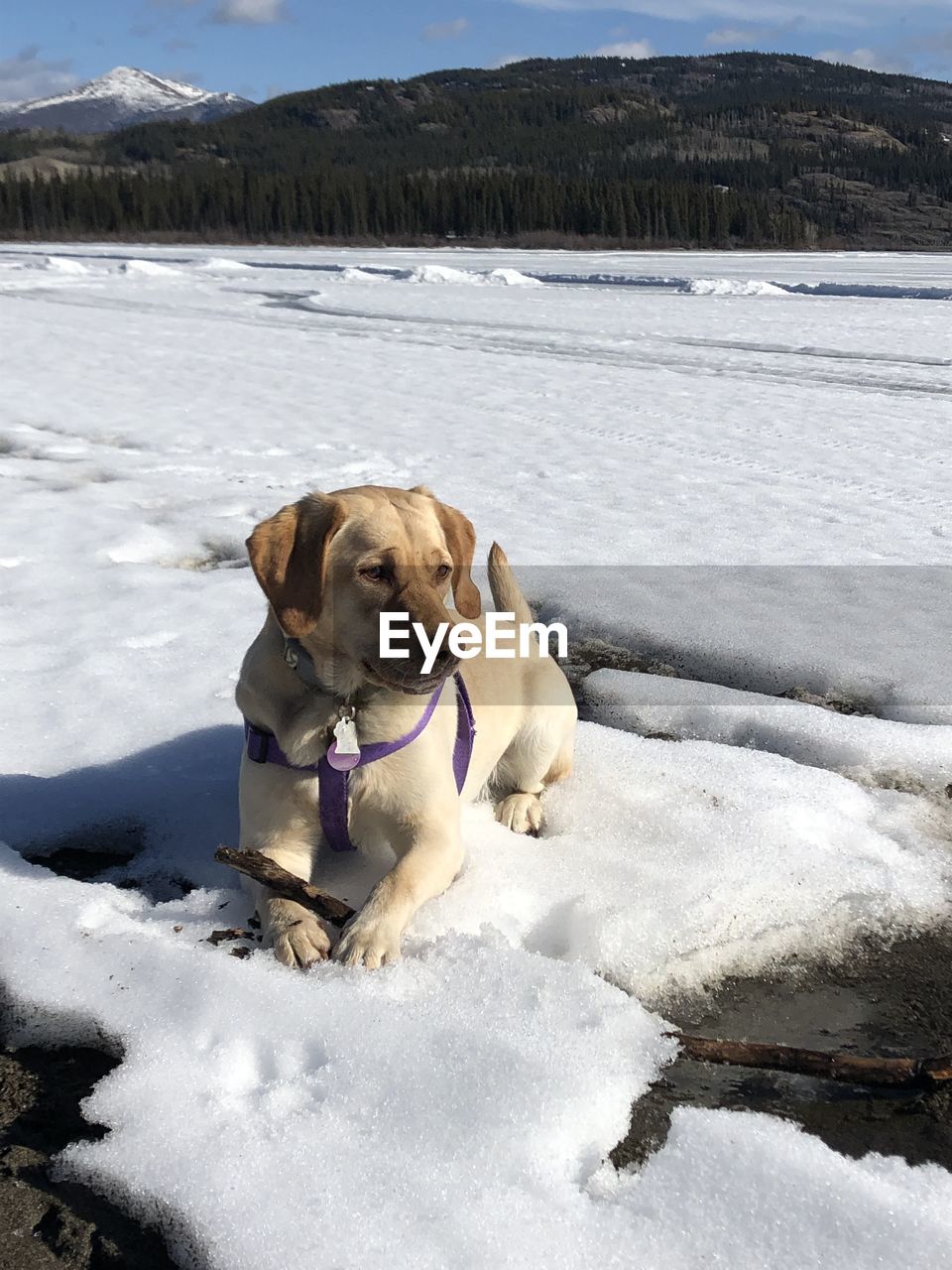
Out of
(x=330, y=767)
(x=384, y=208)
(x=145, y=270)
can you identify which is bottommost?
(x=330, y=767)

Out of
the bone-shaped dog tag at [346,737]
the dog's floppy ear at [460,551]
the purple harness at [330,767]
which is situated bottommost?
the purple harness at [330,767]

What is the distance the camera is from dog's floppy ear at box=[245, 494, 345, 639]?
2.93 meters

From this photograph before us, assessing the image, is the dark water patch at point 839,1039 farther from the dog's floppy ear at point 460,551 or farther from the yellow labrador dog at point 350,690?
the dog's floppy ear at point 460,551

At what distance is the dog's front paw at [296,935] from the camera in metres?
2.67

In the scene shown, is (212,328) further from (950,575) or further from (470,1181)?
(470,1181)

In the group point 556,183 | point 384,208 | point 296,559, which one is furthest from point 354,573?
point 556,183

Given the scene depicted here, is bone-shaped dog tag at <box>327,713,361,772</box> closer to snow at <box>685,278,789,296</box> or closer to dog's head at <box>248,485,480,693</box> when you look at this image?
dog's head at <box>248,485,480,693</box>

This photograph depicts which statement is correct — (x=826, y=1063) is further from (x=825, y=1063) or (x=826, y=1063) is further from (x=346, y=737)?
(x=346, y=737)

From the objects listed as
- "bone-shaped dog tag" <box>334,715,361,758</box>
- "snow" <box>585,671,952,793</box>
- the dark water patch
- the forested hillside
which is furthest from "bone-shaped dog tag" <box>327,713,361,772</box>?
the forested hillside

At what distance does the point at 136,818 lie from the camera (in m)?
3.65

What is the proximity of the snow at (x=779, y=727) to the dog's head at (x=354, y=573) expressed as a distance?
5.63ft

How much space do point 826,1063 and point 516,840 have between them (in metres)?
1.30

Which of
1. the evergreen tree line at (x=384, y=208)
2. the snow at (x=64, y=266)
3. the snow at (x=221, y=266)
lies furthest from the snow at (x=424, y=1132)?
the evergreen tree line at (x=384, y=208)

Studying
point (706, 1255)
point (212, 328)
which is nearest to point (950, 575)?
point (706, 1255)
